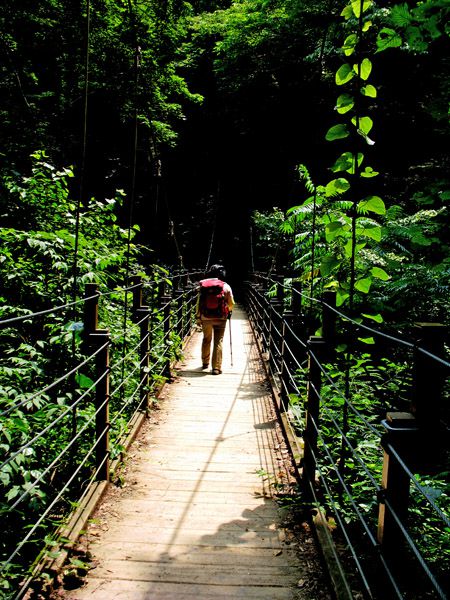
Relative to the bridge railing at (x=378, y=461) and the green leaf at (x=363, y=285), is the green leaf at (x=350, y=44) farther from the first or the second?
the bridge railing at (x=378, y=461)

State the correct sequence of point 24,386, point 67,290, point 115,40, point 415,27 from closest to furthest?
point 415,27, point 24,386, point 67,290, point 115,40

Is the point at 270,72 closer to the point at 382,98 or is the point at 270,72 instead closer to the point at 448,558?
the point at 382,98

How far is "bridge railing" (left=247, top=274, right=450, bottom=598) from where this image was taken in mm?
1349

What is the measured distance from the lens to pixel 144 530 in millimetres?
2555

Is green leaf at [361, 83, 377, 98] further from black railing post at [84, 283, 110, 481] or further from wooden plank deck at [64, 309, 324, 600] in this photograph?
wooden plank deck at [64, 309, 324, 600]

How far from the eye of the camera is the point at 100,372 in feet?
9.49

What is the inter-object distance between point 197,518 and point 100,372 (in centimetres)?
107

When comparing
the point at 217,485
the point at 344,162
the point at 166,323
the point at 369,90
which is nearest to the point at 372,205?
the point at 344,162

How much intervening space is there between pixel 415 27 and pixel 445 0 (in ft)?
0.76

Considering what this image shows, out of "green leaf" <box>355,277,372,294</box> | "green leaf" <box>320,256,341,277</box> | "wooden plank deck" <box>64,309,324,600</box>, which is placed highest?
"green leaf" <box>320,256,341,277</box>

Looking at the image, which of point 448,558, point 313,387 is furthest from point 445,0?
point 448,558

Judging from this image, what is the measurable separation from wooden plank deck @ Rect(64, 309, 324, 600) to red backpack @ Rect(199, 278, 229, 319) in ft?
6.32

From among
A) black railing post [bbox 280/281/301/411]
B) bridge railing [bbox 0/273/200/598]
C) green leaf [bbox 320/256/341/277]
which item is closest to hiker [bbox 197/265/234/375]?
bridge railing [bbox 0/273/200/598]

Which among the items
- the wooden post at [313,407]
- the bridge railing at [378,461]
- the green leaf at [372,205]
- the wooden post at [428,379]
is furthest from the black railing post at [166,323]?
the wooden post at [428,379]
